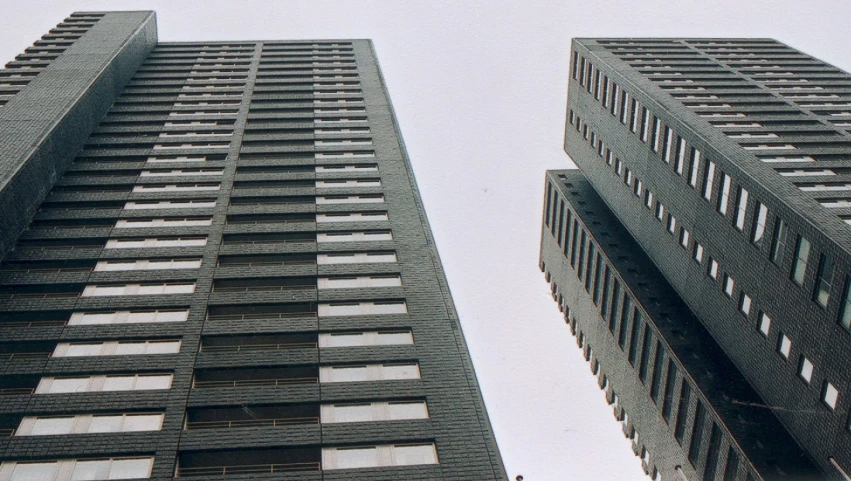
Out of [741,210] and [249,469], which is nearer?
[249,469]

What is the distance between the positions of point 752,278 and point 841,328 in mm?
10035

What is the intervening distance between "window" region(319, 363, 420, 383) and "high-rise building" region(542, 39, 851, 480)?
21.9 m

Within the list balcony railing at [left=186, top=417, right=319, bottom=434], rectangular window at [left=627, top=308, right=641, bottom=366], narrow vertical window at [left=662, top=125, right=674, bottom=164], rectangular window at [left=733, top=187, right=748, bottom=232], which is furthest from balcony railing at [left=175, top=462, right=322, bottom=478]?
narrow vertical window at [left=662, top=125, right=674, bottom=164]

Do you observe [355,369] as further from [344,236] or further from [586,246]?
[586,246]

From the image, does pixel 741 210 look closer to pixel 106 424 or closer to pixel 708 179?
pixel 708 179

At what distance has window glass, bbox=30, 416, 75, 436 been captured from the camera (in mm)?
33312

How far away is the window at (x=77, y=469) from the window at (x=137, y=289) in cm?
1273

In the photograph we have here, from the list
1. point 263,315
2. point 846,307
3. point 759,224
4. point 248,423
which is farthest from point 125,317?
point 759,224

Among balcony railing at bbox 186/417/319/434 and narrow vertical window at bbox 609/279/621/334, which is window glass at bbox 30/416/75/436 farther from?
narrow vertical window at bbox 609/279/621/334

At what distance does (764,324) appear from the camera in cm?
5153

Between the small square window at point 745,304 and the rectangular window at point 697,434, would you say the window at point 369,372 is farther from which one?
the rectangular window at point 697,434

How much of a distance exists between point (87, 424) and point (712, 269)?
140 ft

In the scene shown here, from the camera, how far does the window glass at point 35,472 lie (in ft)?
102

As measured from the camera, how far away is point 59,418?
34.1 metres
